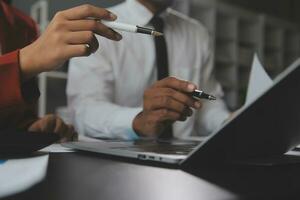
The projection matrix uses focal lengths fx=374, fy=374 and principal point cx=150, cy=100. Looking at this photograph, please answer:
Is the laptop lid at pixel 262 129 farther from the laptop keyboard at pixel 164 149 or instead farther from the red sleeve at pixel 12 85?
the red sleeve at pixel 12 85

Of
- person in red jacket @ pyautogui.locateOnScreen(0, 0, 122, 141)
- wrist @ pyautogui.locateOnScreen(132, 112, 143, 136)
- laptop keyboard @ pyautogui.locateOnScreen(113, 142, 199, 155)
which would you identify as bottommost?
laptop keyboard @ pyautogui.locateOnScreen(113, 142, 199, 155)

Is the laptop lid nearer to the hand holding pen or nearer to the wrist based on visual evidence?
the hand holding pen

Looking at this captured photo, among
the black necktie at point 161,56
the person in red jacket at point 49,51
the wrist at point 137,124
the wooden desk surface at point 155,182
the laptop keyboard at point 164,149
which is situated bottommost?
the wooden desk surface at point 155,182

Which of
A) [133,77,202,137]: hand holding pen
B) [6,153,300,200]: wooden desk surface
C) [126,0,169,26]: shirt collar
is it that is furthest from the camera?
[126,0,169,26]: shirt collar

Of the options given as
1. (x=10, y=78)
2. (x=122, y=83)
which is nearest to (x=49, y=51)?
(x=10, y=78)

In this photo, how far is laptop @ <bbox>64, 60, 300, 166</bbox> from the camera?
0.21 m

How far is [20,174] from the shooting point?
0.25m

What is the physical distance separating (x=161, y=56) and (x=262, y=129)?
38 centimetres

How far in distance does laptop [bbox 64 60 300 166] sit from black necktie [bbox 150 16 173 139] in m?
0.24

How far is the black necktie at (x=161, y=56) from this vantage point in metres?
0.55

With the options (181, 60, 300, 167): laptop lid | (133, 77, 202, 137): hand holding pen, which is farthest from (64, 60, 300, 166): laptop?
(133, 77, 202, 137): hand holding pen

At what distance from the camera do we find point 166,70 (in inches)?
22.9

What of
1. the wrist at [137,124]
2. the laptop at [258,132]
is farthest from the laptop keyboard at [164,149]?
the wrist at [137,124]

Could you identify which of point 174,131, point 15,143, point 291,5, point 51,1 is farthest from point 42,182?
point 291,5
